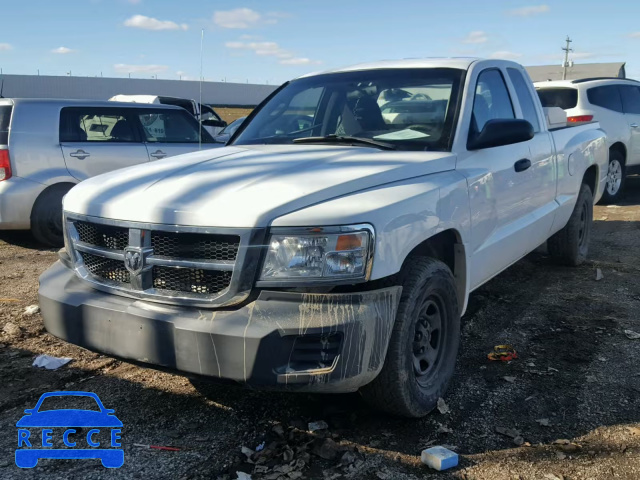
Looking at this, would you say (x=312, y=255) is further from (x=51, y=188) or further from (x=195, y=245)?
(x=51, y=188)

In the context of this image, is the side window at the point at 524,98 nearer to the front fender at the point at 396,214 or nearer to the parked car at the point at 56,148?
the front fender at the point at 396,214

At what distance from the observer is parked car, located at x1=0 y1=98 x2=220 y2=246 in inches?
271

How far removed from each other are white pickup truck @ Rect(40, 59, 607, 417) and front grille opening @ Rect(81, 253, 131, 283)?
0.01 m

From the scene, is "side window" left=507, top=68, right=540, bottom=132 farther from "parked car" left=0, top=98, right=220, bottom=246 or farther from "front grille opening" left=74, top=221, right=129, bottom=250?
"parked car" left=0, top=98, right=220, bottom=246

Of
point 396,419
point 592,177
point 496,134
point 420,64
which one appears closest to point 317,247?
point 396,419

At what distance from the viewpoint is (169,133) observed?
8547 millimetres

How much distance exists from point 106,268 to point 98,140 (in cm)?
512

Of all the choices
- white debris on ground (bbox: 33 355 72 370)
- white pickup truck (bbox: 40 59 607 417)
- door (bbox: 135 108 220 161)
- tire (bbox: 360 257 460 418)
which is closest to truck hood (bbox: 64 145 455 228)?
white pickup truck (bbox: 40 59 607 417)

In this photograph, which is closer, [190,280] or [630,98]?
[190,280]

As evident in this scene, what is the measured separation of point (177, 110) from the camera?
8719 millimetres

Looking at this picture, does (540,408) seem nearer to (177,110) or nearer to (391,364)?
(391,364)

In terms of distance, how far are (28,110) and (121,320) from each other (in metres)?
5.24

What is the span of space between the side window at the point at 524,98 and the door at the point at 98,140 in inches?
192

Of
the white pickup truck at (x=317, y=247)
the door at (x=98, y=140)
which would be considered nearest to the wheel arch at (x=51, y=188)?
the door at (x=98, y=140)
